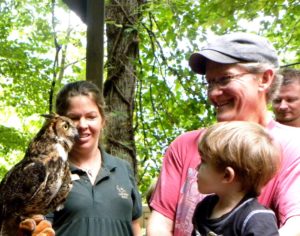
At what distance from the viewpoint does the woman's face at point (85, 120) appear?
284cm

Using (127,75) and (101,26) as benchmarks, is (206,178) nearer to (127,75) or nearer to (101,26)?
(101,26)

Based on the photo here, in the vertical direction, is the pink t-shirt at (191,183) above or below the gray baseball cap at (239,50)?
below

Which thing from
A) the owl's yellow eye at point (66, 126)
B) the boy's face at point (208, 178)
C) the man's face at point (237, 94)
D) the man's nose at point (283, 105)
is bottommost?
the boy's face at point (208, 178)

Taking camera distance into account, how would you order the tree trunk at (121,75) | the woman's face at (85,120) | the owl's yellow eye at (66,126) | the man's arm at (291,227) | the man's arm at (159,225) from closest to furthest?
the man's arm at (291,227) → the man's arm at (159,225) → the owl's yellow eye at (66,126) → the woman's face at (85,120) → the tree trunk at (121,75)

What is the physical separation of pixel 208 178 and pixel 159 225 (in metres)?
0.28

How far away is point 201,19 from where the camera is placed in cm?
599

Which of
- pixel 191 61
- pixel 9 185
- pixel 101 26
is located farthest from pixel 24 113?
pixel 191 61

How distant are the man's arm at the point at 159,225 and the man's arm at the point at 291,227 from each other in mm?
425

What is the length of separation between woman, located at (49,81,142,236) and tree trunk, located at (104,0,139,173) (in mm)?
2006

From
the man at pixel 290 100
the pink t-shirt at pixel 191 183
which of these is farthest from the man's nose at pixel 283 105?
the pink t-shirt at pixel 191 183

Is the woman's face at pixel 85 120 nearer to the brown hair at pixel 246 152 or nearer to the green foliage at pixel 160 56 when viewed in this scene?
the brown hair at pixel 246 152

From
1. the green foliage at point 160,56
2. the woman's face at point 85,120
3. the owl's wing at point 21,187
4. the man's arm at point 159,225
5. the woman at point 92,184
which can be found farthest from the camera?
the green foliage at point 160,56

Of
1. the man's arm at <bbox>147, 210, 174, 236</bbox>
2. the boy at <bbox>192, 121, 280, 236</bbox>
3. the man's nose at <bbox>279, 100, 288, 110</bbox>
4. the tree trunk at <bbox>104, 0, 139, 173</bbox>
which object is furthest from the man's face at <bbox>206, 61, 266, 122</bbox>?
the tree trunk at <bbox>104, 0, 139, 173</bbox>

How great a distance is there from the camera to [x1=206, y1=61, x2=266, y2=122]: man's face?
6.13ft
